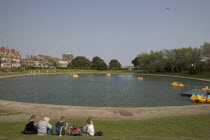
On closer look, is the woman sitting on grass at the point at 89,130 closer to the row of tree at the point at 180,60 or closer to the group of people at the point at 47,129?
the group of people at the point at 47,129

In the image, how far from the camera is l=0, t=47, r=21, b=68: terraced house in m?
116

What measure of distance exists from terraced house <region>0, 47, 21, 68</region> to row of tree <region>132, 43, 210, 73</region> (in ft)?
285

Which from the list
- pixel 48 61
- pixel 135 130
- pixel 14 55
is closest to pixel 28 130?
pixel 135 130

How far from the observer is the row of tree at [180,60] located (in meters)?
77.2

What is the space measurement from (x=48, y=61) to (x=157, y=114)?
144 meters

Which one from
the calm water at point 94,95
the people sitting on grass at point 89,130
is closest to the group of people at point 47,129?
the people sitting on grass at point 89,130

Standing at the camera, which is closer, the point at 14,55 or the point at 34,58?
the point at 14,55

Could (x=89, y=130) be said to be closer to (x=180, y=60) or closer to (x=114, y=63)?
(x=180, y=60)

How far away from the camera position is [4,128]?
10570mm

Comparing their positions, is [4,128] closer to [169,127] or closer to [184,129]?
[169,127]

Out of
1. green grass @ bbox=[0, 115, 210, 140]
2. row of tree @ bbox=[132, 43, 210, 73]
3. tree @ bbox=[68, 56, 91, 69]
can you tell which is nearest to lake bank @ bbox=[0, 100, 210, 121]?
green grass @ bbox=[0, 115, 210, 140]

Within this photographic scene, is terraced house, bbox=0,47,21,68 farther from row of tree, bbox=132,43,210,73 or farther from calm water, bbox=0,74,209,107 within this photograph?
calm water, bbox=0,74,209,107

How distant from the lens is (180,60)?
290 feet

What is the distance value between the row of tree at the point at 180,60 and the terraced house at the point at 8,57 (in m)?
87.0
